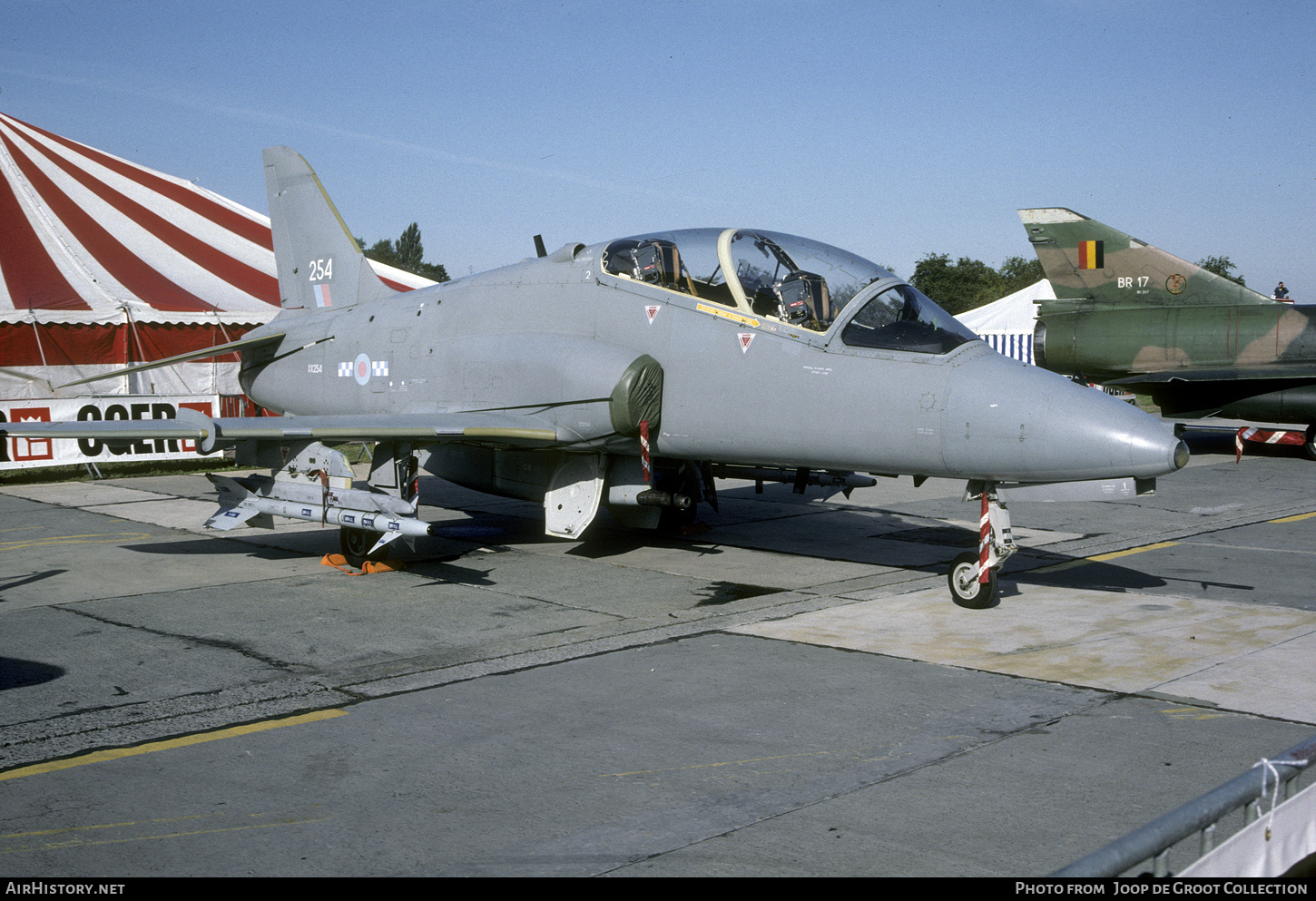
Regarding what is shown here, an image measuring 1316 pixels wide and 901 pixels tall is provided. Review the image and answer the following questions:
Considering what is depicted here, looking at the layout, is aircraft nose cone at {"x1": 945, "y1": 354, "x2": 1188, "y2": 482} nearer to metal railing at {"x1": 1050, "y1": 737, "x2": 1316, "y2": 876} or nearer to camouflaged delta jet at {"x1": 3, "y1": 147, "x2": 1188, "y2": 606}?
camouflaged delta jet at {"x1": 3, "y1": 147, "x2": 1188, "y2": 606}

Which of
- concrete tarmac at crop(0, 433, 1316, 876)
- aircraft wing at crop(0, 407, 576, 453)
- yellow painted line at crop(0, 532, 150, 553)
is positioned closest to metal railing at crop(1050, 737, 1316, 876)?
concrete tarmac at crop(0, 433, 1316, 876)

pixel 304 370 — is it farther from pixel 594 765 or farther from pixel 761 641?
pixel 594 765

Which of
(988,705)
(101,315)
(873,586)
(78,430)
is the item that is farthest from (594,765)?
(101,315)

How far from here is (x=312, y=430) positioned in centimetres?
966

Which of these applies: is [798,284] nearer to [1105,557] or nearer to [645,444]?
[645,444]

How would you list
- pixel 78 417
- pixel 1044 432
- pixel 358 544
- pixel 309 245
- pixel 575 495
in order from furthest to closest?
pixel 78 417 → pixel 309 245 → pixel 575 495 → pixel 358 544 → pixel 1044 432

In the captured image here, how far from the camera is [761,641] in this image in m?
7.43

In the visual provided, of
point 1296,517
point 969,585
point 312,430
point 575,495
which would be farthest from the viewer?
point 1296,517

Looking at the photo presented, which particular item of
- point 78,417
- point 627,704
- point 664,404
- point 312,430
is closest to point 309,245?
point 312,430

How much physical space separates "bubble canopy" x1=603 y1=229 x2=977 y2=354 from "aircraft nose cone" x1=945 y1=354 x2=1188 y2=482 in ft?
1.91

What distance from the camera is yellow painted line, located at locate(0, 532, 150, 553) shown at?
37.7 ft

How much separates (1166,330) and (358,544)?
18302 millimetres

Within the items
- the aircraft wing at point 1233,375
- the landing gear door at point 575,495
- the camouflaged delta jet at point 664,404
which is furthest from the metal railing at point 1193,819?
the aircraft wing at point 1233,375

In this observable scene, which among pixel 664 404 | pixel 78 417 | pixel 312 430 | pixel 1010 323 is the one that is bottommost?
pixel 312 430
